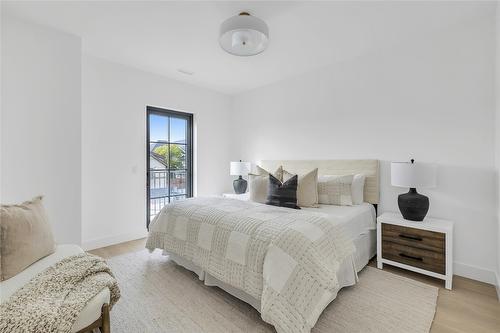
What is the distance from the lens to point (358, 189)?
9.25ft

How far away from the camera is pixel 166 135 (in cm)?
399

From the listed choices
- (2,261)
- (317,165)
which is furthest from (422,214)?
(2,261)

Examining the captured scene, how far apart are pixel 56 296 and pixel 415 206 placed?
9.58 ft

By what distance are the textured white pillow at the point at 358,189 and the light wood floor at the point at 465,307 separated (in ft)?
2.63

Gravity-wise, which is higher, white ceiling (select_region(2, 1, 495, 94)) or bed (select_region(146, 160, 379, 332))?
white ceiling (select_region(2, 1, 495, 94))

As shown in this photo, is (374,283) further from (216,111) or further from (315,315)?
(216,111)

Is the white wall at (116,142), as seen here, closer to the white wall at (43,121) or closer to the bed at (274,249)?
the white wall at (43,121)

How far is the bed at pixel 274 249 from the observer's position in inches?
57.1

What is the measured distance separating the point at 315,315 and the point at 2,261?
1.92 meters

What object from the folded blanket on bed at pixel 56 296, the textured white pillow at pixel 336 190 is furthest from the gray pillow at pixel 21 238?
the textured white pillow at pixel 336 190

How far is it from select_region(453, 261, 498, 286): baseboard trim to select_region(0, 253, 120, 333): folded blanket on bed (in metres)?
3.13

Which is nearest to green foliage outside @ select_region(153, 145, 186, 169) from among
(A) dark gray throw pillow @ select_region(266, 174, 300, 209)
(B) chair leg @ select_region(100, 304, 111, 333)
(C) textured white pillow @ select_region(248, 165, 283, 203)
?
(C) textured white pillow @ select_region(248, 165, 283, 203)

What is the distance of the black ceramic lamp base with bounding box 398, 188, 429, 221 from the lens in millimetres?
2299

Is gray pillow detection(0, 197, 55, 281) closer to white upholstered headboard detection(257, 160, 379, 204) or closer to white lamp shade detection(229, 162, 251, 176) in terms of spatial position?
white lamp shade detection(229, 162, 251, 176)
